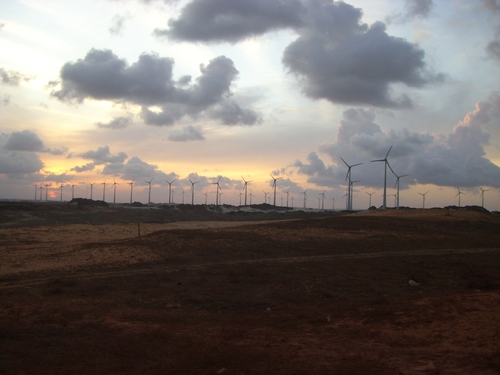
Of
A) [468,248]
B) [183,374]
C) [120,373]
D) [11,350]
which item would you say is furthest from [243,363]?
[468,248]

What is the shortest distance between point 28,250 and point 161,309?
18383 mm

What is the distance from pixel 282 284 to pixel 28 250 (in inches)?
773

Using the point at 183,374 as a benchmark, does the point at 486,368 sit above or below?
above

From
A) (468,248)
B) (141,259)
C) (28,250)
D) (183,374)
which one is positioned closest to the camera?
(183,374)

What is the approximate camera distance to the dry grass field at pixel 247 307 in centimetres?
1122

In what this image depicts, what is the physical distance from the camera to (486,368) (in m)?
9.78

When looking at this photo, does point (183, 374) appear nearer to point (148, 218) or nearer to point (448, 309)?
point (448, 309)

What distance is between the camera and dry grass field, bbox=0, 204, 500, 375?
11.2m

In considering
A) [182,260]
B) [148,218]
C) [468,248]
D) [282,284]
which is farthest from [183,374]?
[148,218]

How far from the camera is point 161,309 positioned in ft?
56.8

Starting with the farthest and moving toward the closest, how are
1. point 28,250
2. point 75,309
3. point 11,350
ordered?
point 28,250 → point 75,309 → point 11,350

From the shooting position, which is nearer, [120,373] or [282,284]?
[120,373]

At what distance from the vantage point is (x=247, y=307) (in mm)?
17562

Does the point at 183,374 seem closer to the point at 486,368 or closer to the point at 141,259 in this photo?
the point at 486,368
